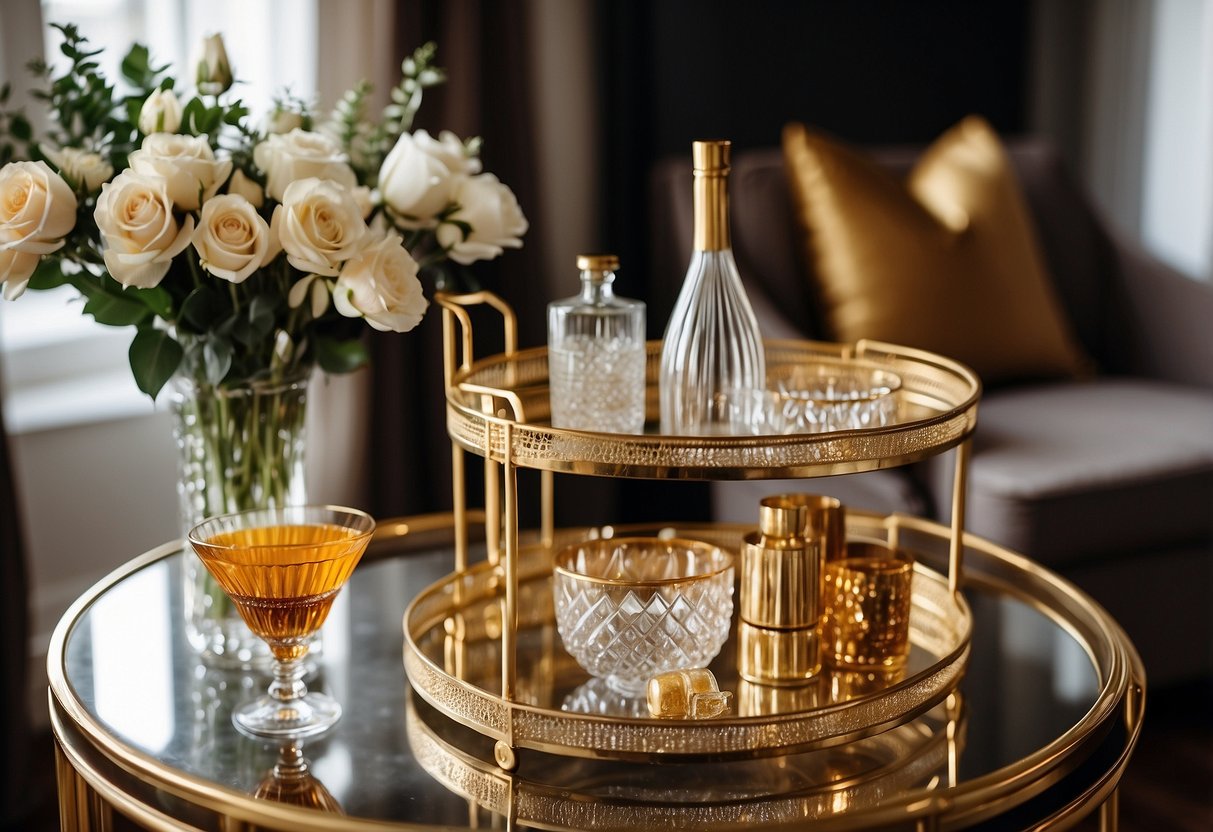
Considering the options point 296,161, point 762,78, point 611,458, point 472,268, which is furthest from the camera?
point 762,78

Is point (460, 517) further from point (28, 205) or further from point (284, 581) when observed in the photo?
point (28, 205)

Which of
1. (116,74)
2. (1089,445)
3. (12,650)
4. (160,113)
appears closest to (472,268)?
(116,74)

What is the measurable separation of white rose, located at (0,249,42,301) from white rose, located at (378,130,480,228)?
0.32m

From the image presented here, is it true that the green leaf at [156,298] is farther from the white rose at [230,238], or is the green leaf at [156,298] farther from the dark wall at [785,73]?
the dark wall at [785,73]

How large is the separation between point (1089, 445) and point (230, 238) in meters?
1.56

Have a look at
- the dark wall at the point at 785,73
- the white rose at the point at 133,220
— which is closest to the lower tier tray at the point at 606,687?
the white rose at the point at 133,220

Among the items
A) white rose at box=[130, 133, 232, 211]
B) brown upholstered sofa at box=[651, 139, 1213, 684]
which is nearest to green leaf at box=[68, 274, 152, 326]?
white rose at box=[130, 133, 232, 211]

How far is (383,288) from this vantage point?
1082 mm

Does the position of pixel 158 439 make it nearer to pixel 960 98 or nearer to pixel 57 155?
pixel 57 155

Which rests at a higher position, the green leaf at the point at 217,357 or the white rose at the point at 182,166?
the white rose at the point at 182,166

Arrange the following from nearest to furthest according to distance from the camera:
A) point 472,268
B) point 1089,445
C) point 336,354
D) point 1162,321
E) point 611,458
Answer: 1. point 611,458
2. point 336,354
3. point 1089,445
4. point 472,268
5. point 1162,321

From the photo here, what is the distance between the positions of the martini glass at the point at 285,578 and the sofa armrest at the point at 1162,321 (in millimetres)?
2075

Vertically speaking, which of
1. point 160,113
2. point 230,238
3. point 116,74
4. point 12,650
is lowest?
point 12,650

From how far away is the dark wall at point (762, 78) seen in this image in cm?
293
